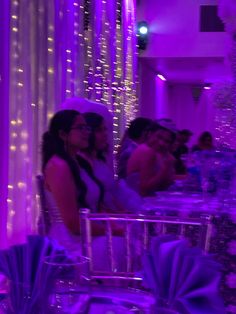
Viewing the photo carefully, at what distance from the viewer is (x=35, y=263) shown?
4.13 feet

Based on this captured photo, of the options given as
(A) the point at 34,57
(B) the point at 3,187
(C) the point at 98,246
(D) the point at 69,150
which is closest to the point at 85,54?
(A) the point at 34,57

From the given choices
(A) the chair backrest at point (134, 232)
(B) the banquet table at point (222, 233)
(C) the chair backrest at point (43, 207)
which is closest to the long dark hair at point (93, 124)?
(C) the chair backrest at point (43, 207)

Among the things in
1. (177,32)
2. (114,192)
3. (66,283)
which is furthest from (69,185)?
(177,32)

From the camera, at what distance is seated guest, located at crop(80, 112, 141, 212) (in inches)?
155

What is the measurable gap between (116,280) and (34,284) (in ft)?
3.12

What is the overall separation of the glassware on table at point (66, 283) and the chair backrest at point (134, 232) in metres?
0.54

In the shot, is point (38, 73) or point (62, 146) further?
point (38, 73)

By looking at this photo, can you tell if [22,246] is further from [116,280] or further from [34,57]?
[34,57]

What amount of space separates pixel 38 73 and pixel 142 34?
21.7 feet

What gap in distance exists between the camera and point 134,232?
2.25 metres

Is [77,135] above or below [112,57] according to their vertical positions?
below

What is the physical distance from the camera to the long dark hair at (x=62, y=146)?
3410 mm

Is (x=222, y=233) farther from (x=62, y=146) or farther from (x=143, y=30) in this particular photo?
Answer: (x=143, y=30)

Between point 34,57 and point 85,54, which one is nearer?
point 34,57
